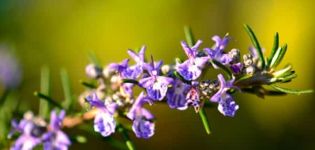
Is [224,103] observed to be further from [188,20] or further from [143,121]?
[188,20]

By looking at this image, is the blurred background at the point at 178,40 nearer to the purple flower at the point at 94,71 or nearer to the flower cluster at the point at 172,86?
the purple flower at the point at 94,71

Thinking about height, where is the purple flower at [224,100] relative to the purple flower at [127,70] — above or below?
below

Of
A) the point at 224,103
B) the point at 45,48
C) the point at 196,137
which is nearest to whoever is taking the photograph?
the point at 224,103

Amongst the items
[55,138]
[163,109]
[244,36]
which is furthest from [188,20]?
[55,138]

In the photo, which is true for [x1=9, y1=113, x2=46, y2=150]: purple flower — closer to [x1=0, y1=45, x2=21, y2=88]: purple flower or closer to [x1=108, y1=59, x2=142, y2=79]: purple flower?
[x1=108, y1=59, x2=142, y2=79]: purple flower

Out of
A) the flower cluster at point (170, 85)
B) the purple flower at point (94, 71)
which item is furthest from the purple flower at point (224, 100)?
the purple flower at point (94, 71)

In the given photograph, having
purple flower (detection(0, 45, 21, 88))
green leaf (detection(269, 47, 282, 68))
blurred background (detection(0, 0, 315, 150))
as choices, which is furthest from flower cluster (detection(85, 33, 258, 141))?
blurred background (detection(0, 0, 315, 150))

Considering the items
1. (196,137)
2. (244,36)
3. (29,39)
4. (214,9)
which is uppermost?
(29,39)
